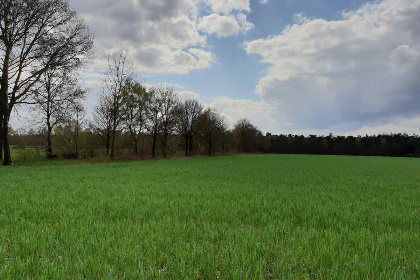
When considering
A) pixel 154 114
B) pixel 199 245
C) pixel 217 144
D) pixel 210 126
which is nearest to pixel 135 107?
pixel 154 114

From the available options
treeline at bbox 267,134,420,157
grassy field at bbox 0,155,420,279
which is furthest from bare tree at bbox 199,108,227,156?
treeline at bbox 267,134,420,157

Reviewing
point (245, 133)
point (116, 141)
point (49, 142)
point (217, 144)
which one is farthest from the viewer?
point (245, 133)

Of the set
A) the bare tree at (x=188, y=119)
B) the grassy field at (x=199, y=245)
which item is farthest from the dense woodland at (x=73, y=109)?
the grassy field at (x=199, y=245)

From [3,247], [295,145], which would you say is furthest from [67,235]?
[295,145]

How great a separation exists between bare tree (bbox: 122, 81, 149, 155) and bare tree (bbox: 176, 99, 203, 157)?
9.31 meters

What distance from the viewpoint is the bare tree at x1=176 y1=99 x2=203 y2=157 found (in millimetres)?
57412

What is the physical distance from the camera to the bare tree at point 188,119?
57412mm

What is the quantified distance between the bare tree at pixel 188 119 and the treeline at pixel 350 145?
307 feet

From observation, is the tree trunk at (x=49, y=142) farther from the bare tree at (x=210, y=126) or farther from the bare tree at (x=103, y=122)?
the bare tree at (x=210, y=126)

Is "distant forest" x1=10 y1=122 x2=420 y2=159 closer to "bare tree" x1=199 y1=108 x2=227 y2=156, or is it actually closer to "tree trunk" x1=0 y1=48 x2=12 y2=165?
"bare tree" x1=199 y1=108 x2=227 y2=156

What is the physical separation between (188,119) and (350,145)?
392ft

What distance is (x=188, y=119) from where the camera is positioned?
61.2 m

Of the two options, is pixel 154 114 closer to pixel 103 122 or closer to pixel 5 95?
pixel 103 122

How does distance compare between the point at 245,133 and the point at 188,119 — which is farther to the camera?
the point at 245,133
